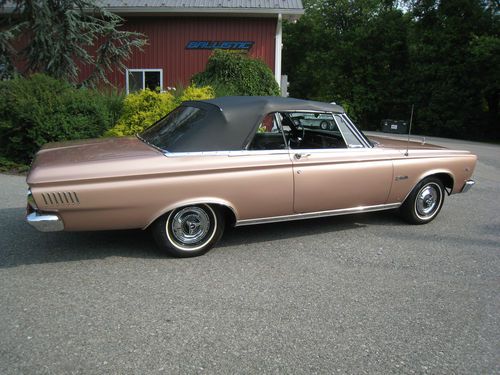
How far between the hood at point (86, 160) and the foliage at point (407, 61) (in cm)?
2368

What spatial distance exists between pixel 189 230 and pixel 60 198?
3.86ft

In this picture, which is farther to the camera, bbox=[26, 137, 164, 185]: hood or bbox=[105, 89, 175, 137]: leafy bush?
bbox=[105, 89, 175, 137]: leafy bush

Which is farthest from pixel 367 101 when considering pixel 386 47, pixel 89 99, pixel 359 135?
pixel 359 135

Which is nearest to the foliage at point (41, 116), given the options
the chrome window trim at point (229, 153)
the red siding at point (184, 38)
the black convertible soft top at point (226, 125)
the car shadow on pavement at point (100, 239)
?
the car shadow on pavement at point (100, 239)

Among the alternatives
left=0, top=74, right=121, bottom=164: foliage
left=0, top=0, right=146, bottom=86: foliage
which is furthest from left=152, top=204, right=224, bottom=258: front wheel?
left=0, top=0, right=146, bottom=86: foliage

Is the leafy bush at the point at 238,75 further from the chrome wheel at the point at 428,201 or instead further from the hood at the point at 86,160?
the hood at the point at 86,160

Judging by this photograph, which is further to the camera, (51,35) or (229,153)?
(51,35)

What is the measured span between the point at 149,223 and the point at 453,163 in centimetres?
385

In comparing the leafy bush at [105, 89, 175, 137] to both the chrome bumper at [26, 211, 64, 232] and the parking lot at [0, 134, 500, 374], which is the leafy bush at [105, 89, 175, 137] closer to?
the parking lot at [0, 134, 500, 374]

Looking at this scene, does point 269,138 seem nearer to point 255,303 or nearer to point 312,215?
point 312,215

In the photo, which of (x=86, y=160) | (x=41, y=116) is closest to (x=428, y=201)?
(x=86, y=160)

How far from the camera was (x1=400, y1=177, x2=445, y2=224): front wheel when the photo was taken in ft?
18.1

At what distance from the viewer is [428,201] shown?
18.6 feet

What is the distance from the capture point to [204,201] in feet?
13.8
